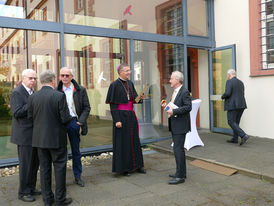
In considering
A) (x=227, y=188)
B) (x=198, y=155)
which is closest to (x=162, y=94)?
(x=198, y=155)

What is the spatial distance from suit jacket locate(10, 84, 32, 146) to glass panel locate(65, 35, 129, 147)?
2348mm

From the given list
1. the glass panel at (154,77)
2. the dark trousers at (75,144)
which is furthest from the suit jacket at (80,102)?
the glass panel at (154,77)

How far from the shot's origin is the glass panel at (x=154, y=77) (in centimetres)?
697

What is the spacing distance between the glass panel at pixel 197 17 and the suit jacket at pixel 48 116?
17.5ft

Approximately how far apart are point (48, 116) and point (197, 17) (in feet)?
Result: 19.5

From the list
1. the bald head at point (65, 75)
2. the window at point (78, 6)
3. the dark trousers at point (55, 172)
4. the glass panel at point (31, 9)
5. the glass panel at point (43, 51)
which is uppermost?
the window at point (78, 6)

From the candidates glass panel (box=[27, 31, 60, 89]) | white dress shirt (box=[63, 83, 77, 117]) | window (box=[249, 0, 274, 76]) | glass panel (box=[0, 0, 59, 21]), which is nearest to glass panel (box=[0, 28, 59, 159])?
glass panel (box=[27, 31, 60, 89])

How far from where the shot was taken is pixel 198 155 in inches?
224

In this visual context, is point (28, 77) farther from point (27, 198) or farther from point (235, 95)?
point (235, 95)

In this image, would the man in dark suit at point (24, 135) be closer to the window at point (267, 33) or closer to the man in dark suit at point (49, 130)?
the man in dark suit at point (49, 130)

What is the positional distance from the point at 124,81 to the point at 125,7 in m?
2.79

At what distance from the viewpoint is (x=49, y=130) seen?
3346 mm

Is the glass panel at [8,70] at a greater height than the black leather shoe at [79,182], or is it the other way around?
the glass panel at [8,70]

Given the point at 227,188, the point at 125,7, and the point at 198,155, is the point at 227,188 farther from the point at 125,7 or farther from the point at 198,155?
the point at 125,7
